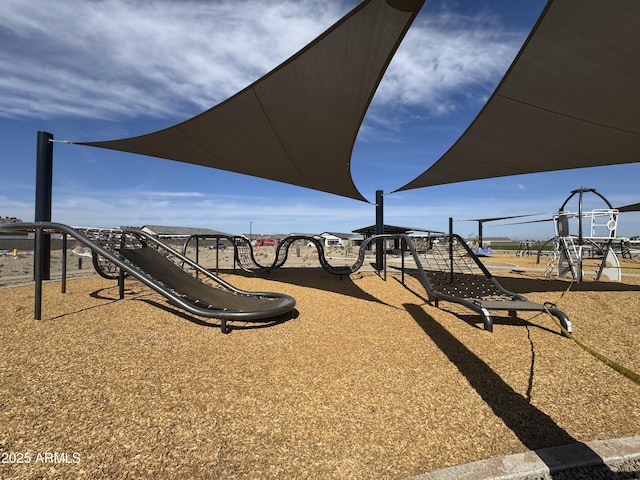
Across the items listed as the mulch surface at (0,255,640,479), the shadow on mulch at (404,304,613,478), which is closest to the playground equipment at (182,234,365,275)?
the mulch surface at (0,255,640,479)

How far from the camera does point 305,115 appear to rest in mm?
5188

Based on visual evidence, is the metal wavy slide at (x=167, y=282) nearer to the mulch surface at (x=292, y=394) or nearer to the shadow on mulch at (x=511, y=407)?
the mulch surface at (x=292, y=394)

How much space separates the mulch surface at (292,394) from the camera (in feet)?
5.69

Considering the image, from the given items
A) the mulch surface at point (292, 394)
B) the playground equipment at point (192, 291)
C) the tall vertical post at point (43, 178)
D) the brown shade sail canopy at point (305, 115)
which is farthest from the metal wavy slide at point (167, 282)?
the brown shade sail canopy at point (305, 115)

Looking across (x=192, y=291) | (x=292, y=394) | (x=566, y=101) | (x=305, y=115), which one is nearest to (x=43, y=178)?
(x=192, y=291)

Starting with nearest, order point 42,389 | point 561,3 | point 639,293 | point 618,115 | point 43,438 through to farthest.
Result: point 43,438 → point 42,389 → point 561,3 → point 618,115 → point 639,293

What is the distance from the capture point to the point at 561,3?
3312mm

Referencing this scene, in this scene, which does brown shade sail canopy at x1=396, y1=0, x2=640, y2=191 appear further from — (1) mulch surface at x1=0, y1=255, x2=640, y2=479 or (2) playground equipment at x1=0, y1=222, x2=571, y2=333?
(1) mulch surface at x1=0, y1=255, x2=640, y2=479

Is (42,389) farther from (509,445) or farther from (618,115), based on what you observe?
(618,115)

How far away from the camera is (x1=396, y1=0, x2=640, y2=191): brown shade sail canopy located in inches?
137

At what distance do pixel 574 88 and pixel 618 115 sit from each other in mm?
1171

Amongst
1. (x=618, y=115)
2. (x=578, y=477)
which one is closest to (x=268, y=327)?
(x=578, y=477)

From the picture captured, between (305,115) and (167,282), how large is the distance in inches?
136

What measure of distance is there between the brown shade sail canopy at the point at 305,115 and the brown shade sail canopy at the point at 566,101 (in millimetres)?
1933
